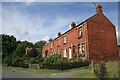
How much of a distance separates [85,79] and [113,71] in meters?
2.57

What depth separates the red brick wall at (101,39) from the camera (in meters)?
Result: 36.6

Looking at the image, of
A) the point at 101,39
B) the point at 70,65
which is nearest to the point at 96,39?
the point at 101,39

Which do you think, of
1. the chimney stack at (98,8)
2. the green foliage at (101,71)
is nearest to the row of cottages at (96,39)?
the chimney stack at (98,8)

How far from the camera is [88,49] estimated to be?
3584 cm

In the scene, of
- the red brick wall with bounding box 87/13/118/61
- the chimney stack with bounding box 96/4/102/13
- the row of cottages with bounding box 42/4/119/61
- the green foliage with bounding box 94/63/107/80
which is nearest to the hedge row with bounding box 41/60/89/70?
the row of cottages with bounding box 42/4/119/61

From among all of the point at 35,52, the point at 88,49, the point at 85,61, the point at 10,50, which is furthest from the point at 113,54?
the point at 10,50

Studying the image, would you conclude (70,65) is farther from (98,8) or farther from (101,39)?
(98,8)

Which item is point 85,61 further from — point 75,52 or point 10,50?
point 10,50

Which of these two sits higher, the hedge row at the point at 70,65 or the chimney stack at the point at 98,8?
the chimney stack at the point at 98,8

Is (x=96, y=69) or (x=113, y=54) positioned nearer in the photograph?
(x=96, y=69)

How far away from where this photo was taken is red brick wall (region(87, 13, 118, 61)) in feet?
120

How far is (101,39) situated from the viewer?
37.8m

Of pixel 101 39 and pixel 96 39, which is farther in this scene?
pixel 101 39

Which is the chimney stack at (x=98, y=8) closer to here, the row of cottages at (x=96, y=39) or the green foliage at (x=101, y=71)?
the row of cottages at (x=96, y=39)
